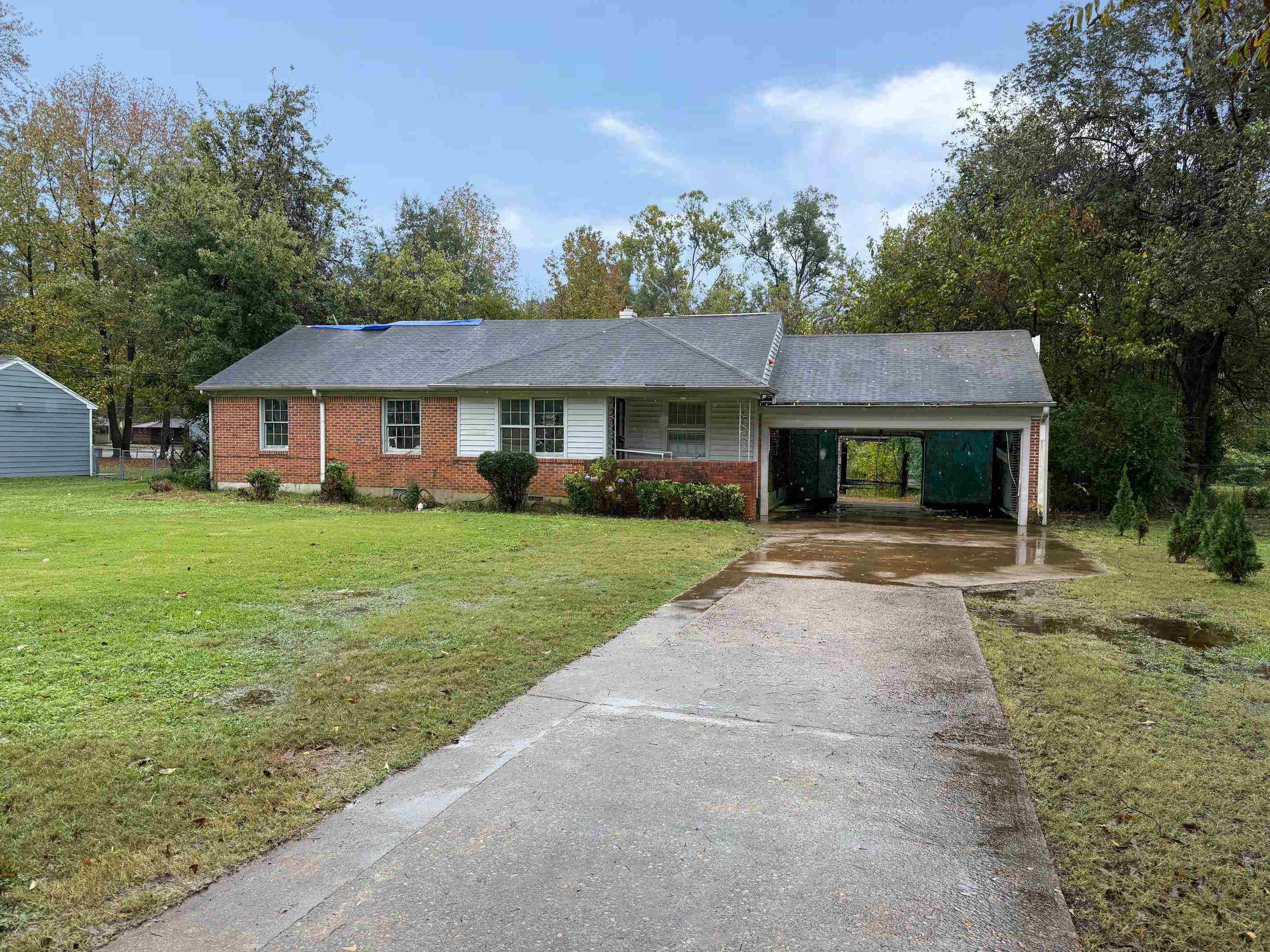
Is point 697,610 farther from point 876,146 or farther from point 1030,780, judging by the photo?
point 876,146

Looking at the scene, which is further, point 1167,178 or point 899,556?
point 1167,178

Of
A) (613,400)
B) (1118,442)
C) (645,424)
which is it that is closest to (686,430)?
(645,424)

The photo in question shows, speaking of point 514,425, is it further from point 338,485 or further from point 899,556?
point 899,556

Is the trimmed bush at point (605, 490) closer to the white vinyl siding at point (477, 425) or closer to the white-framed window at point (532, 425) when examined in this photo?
the white-framed window at point (532, 425)

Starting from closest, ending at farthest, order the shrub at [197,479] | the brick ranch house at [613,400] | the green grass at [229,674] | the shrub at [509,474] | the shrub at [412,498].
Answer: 1. the green grass at [229,674]
2. the brick ranch house at [613,400]
3. the shrub at [509,474]
4. the shrub at [412,498]
5. the shrub at [197,479]

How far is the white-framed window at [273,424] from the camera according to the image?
19.7 meters

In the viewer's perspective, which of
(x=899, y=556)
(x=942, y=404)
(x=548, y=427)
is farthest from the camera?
(x=548, y=427)

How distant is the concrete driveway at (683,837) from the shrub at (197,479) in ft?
60.7

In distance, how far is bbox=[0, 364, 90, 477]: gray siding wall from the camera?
2509 centimetres

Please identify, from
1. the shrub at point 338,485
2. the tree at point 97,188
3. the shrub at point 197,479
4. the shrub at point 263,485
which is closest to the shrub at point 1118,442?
the shrub at point 338,485

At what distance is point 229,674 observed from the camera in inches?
199

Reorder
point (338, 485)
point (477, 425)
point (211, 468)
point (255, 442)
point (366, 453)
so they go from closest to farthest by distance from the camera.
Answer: point (477, 425)
point (338, 485)
point (366, 453)
point (255, 442)
point (211, 468)

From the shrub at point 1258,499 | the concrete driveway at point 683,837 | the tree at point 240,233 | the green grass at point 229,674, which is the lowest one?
the shrub at point 1258,499

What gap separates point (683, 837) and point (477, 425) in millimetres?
15339
